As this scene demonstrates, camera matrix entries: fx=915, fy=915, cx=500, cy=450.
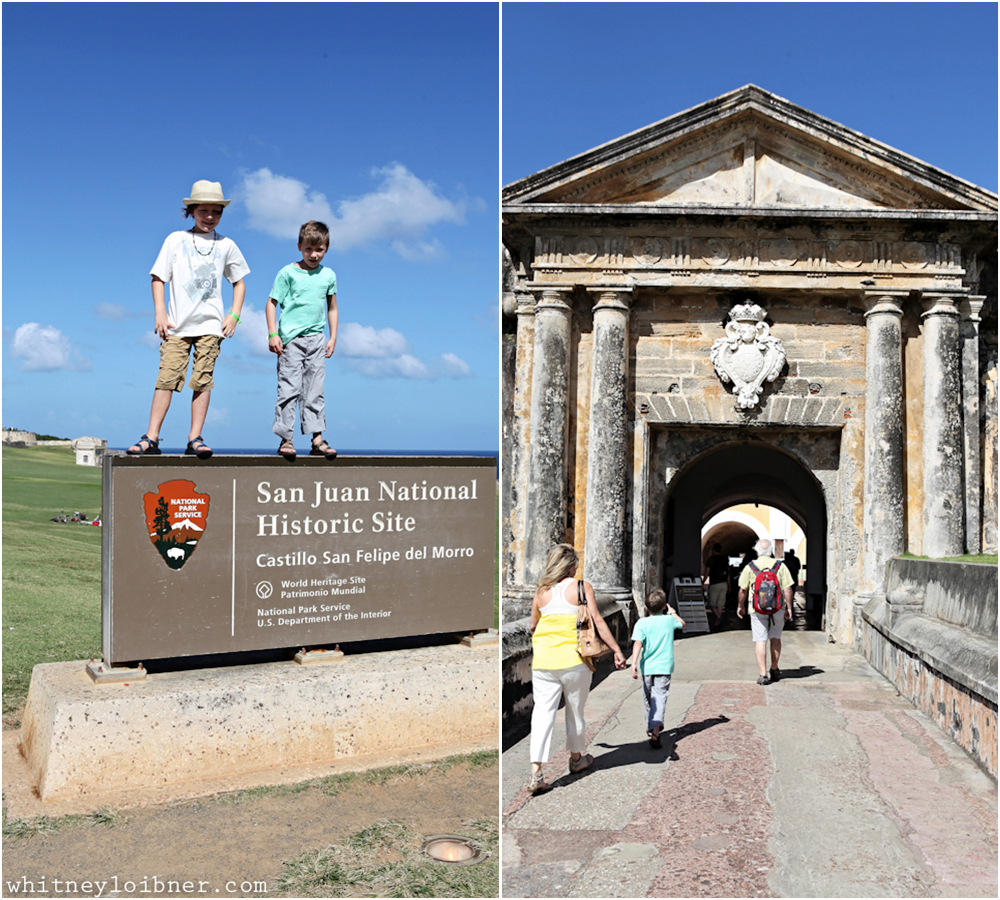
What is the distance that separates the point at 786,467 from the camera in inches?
815

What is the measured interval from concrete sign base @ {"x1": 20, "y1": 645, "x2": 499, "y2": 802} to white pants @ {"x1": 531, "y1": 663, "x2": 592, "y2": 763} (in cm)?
164

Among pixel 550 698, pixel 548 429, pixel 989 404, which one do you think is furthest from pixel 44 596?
pixel 989 404

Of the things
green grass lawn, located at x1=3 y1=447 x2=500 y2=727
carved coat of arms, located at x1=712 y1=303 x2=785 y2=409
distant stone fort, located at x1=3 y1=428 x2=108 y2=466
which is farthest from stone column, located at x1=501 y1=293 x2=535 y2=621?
distant stone fort, located at x1=3 y1=428 x2=108 y2=466

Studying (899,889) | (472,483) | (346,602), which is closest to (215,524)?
(346,602)

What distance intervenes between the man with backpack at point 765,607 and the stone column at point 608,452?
113 inches

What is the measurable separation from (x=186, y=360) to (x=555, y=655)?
336 centimetres

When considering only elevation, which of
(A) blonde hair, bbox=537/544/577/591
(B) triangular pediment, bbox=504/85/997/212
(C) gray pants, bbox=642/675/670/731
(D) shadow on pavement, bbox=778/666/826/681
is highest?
(B) triangular pediment, bbox=504/85/997/212

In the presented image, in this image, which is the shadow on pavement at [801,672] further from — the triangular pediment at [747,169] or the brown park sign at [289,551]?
the triangular pediment at [747,169]

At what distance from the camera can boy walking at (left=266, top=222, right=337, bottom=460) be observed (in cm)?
699

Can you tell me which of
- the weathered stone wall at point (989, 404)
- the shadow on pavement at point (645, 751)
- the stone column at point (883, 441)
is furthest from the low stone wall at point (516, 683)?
the weathered stone wall at point (989, 404)

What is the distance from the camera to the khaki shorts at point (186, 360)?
648cm

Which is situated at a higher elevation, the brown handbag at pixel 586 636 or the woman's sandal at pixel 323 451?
the woman's sandal at pixel 323 451

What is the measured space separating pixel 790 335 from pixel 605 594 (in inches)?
174

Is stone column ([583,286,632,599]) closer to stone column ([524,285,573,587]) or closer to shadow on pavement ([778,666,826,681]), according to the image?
stone column ([524,285,573,587])
